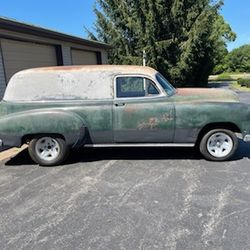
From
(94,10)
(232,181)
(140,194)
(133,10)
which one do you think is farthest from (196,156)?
(94,10)

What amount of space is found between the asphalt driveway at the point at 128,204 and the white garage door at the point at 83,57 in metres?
8.28

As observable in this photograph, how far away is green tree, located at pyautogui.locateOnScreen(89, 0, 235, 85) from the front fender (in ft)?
→ 48.6

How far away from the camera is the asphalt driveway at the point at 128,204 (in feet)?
10.8

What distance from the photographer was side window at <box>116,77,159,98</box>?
5837mm

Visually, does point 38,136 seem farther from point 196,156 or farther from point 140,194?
point 196,156

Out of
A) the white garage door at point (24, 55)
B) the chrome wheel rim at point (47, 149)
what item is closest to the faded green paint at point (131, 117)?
the chrome wheel rim at point (47, 149)

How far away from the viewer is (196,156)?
6.11 metres

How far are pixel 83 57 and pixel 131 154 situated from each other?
9299 mm

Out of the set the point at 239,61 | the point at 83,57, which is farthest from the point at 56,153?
the point at 239,61

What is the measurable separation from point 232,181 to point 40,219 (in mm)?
2879

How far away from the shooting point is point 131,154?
6.42 metres

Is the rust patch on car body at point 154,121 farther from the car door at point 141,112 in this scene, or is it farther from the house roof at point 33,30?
the house roof at point 33,30

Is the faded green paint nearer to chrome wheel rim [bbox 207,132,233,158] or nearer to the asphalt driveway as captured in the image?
Answer: chrome wheel rim [bbox 207,132,233,158]

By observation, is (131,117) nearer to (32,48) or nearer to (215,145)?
(215,145)
